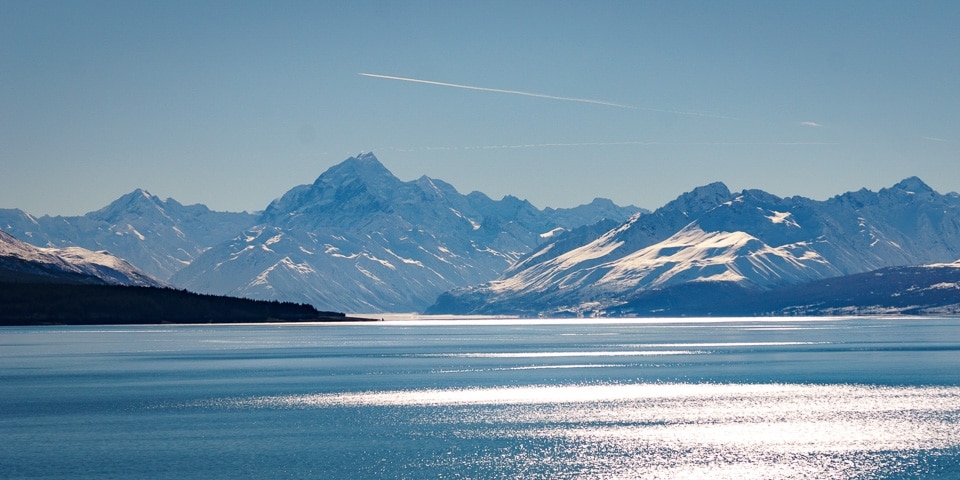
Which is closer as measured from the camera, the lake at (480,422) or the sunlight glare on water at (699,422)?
the lake at (480,422)

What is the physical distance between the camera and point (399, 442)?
89625 mm

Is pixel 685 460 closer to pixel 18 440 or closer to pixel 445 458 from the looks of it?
pixel 445 458

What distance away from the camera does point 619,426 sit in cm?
9850

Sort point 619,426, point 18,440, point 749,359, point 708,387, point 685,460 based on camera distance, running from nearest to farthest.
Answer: point 685,460 → point 18,440 → point 619,426 → point 708,387 → point 749,359

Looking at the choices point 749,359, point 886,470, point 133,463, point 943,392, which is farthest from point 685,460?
point 749,359

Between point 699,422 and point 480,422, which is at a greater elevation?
point 480,422

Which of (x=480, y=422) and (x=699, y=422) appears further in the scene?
(x=480, y=422)

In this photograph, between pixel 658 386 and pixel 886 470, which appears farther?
pixel 658 386

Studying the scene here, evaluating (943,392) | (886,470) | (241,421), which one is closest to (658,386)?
(943,392)

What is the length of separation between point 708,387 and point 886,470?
205 feet

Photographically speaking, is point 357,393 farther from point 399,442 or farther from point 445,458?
point 445,458

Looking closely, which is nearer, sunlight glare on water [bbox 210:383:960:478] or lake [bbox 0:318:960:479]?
lake [bbox 0:318:960:479]

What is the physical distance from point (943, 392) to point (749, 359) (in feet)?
232

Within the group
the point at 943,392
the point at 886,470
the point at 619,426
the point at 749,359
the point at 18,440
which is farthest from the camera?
the point at 749,359
